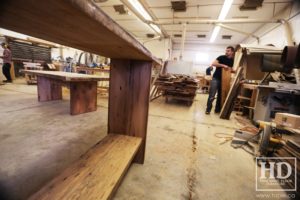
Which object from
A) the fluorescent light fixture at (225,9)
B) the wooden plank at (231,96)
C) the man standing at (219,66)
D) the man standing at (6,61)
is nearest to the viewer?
the wooden plank at (231,96)

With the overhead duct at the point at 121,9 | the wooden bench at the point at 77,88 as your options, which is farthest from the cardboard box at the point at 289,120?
the overhead duct at the point at 121,9

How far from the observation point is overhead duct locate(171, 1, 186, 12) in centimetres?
470

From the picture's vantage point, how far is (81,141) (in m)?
1.77

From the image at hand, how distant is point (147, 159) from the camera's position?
1521 mm

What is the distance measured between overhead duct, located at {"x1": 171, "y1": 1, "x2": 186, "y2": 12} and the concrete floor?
4.07 metres

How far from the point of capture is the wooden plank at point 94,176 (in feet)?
2.46

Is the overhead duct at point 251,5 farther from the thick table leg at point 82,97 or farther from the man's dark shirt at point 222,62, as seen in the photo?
the thick table leg at point 82,97

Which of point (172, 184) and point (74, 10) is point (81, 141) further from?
point (74, 10)

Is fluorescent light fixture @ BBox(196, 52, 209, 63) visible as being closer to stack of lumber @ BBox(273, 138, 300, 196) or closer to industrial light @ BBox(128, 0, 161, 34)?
industrial light @ BBox(128, 0, 161, 34)

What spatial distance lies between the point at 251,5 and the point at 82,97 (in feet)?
17.4

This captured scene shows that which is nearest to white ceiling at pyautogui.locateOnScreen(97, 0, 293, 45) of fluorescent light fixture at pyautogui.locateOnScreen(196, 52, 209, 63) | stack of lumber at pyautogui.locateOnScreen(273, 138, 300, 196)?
fluorescent light fixture at pyautogui.locateOnScreen(196, 52, 209, 63)

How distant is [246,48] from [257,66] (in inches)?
27.2

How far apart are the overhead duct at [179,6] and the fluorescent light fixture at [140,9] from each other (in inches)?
40.3

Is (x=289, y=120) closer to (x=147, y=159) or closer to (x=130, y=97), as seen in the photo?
(x=147, y=159)
